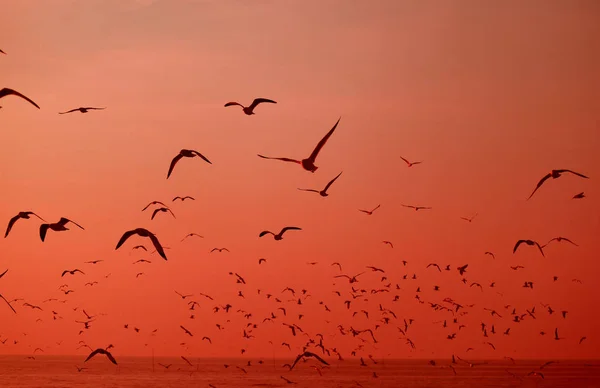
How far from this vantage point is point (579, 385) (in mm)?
95625

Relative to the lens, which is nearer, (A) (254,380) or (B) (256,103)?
(B) (256,103)

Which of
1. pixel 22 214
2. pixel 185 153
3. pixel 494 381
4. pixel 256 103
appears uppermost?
pixel 256 103

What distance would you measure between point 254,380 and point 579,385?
3835 cm

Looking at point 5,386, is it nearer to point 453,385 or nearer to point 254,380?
point 254,380

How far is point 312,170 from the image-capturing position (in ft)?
76.4

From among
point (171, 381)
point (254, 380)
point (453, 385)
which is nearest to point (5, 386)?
point (171, 381)

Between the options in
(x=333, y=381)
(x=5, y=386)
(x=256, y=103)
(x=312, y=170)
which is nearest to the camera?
(x=312, y=170)

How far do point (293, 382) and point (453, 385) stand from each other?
59.4 ft

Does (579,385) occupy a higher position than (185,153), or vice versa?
(185,153)

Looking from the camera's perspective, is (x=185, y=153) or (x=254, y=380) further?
(x=254, y=380)

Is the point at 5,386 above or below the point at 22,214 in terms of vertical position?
below

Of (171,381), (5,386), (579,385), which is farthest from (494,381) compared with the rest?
(5,386)

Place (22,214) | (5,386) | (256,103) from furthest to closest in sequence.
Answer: (5,386)
(256,103)
(22,214)

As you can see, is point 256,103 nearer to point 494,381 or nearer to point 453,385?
point 453,385
